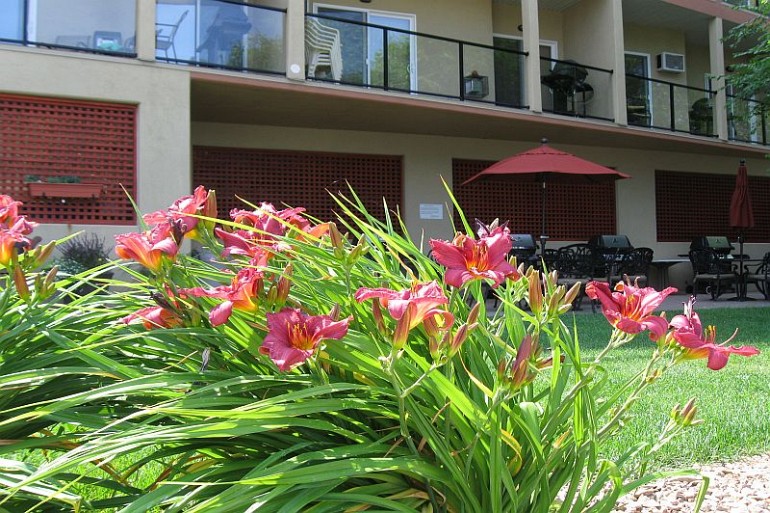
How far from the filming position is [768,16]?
13984 mm

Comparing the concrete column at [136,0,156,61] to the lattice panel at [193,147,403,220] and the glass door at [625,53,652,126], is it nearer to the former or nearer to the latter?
the lattice panel at [193,147,403,220]

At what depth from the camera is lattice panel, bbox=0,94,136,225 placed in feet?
31.3

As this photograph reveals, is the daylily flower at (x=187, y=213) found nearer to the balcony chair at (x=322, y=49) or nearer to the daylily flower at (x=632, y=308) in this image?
the daylily flower at (x=632, y=308)

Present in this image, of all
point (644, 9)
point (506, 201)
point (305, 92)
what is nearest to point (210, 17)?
point (305, 92)

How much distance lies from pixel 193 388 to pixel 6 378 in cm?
35

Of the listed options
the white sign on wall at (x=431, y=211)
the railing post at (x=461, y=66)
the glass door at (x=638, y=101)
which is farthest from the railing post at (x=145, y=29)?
the glass door at (x=638, y=101)

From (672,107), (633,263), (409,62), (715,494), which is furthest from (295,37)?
(715,494)

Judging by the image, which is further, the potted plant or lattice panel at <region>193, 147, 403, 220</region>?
lattice panel at <region>193, 147, 403, 220</region>

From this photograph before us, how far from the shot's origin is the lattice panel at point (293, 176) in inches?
503

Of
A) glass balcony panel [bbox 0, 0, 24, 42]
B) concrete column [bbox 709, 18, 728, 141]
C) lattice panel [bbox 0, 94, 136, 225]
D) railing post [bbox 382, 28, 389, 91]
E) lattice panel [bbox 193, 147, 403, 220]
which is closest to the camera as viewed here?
glass balcony panel [bbox 0, 0, 24, 42]

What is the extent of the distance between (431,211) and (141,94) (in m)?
6.11

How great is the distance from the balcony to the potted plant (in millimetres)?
1791

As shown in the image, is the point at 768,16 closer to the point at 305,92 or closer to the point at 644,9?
the point at 644,9

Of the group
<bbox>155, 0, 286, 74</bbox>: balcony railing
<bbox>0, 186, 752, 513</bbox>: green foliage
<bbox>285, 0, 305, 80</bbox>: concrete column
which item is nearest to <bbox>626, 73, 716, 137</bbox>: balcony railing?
<bbox>285, 0, 305, 80</bbox>: concrete column
